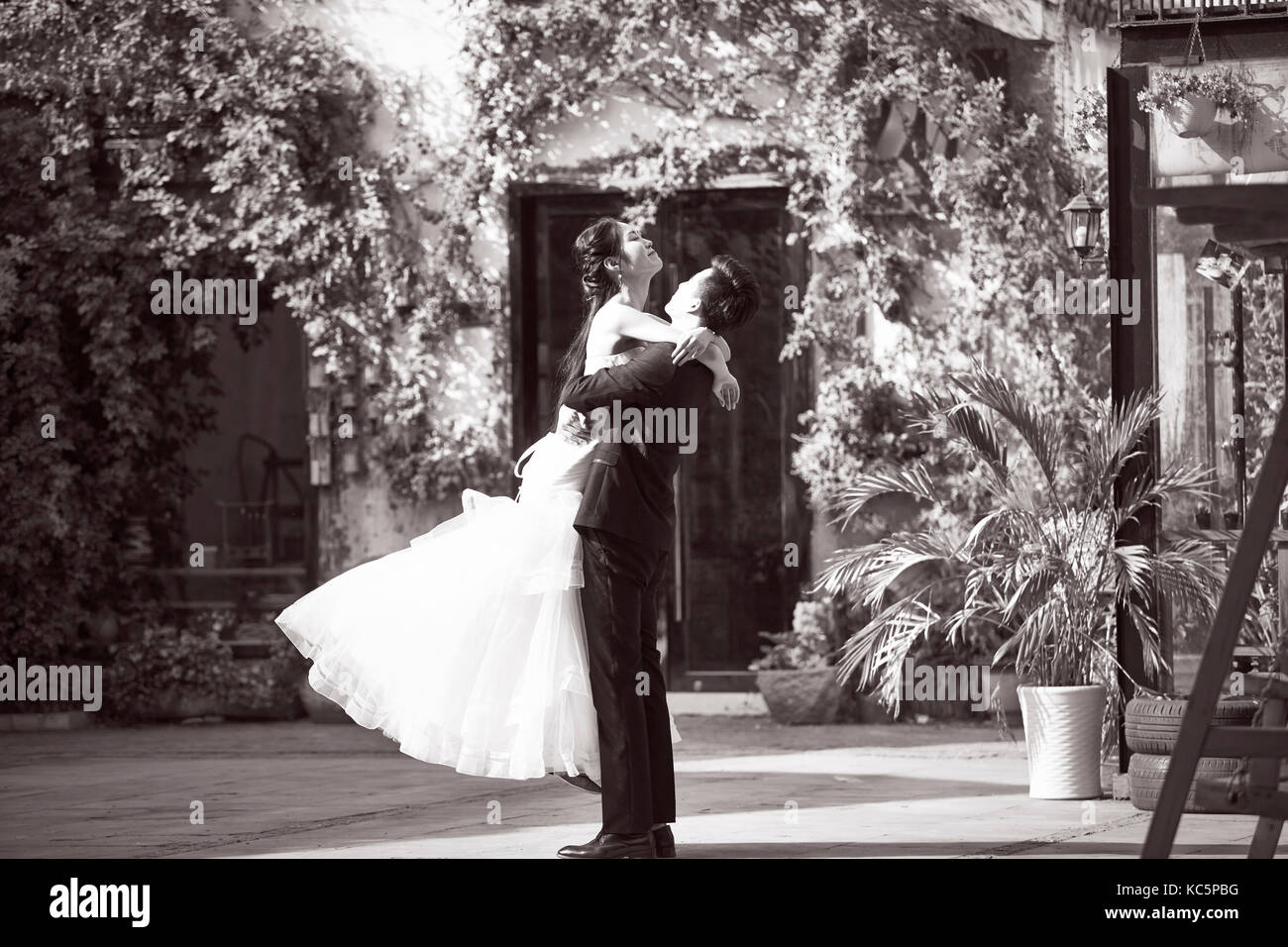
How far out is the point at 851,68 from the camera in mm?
11805

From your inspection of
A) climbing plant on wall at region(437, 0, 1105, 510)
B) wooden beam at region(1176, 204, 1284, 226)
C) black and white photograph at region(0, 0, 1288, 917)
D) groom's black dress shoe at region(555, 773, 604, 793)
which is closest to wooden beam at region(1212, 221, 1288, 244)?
wooden beam at region(1176, 204, 1284, 226)

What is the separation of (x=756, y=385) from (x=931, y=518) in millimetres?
1594

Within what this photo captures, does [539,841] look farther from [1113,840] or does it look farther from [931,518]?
[931,518]

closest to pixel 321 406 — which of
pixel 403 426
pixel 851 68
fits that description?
pixel 403 426

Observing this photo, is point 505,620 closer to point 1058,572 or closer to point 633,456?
point 633,456

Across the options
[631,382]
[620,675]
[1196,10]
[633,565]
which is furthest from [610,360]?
[1196,10]

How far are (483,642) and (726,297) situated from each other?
1.38 meters

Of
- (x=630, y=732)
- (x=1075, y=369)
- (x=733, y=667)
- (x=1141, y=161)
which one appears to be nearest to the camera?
(x=630, y=732)

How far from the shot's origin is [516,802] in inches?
314

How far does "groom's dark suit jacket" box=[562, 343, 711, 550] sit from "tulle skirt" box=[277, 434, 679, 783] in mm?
197

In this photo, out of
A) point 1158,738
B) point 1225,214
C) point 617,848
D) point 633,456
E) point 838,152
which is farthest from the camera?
point 838,152

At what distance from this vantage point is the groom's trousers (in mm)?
5684

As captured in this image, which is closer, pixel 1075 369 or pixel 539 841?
pixel 539 841

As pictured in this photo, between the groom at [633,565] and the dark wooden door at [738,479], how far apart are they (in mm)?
A: 6102
